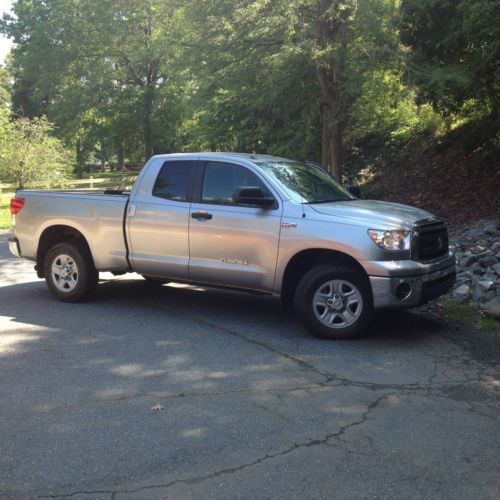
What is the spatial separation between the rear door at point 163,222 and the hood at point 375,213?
164cm

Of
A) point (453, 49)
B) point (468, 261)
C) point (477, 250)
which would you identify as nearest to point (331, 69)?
point (453, 49)

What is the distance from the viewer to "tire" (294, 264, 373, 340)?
6.15 meters

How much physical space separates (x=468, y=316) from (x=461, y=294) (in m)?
0.66

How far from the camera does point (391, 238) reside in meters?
6.01

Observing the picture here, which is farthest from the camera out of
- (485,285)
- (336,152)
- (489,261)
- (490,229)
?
(336,152)

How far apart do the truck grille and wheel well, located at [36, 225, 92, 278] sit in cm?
422

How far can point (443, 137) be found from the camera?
19109 millimetres

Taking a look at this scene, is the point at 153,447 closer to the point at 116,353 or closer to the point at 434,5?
the point at 116,353

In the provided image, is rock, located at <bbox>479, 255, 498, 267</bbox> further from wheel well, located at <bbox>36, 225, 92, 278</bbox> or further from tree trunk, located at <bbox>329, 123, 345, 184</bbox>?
tree trunk, located at <bbox>329, 123, 345, 184</bbox>

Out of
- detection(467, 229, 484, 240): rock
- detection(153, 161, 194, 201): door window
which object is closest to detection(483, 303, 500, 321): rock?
detection(153, 161, 194, 201): door window

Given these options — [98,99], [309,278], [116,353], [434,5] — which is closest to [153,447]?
[116,353]

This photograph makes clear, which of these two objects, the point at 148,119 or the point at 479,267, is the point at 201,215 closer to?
the point at 479,267

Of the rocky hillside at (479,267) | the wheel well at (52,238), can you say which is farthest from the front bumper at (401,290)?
the wheel well at (52,238)

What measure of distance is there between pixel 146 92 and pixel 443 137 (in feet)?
82.7
